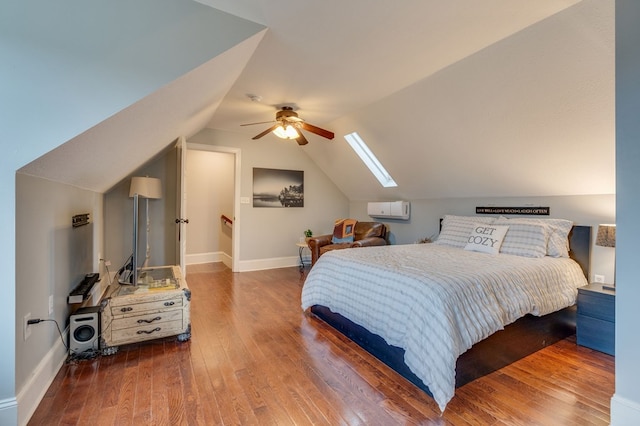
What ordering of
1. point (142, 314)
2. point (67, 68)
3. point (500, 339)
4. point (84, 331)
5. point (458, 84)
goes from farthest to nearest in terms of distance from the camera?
Result: point (458, 84), point (142, 314), point (84, 331), point (500, 339), point (67, 68)

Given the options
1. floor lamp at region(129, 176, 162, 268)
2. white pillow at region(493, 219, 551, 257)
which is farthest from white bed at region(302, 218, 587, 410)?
floor lamp at region(129, 176, 162, 268)

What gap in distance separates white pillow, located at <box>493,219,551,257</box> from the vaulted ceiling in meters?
0.56

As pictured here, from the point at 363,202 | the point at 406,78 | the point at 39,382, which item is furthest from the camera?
the point at 363,202

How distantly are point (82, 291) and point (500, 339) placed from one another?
325cm

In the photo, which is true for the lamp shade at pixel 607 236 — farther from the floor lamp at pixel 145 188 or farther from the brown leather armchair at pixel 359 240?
the floor lamp at pixel 145 188

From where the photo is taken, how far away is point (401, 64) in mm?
2717

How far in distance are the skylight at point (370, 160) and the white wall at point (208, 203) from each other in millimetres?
2662

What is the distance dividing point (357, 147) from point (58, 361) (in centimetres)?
426

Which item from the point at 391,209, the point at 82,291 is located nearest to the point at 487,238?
the point at 391,209

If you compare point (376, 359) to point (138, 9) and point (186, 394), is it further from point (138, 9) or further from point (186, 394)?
point (138, 9)

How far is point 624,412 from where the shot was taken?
1.50 meters

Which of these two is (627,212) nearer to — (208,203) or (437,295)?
(437,295)

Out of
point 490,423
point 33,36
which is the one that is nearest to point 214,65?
point 33,36

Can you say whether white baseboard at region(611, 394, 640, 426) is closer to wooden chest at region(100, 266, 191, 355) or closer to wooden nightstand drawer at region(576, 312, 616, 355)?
wooden nightstand drawer at region(576, 312, 616, 355)
